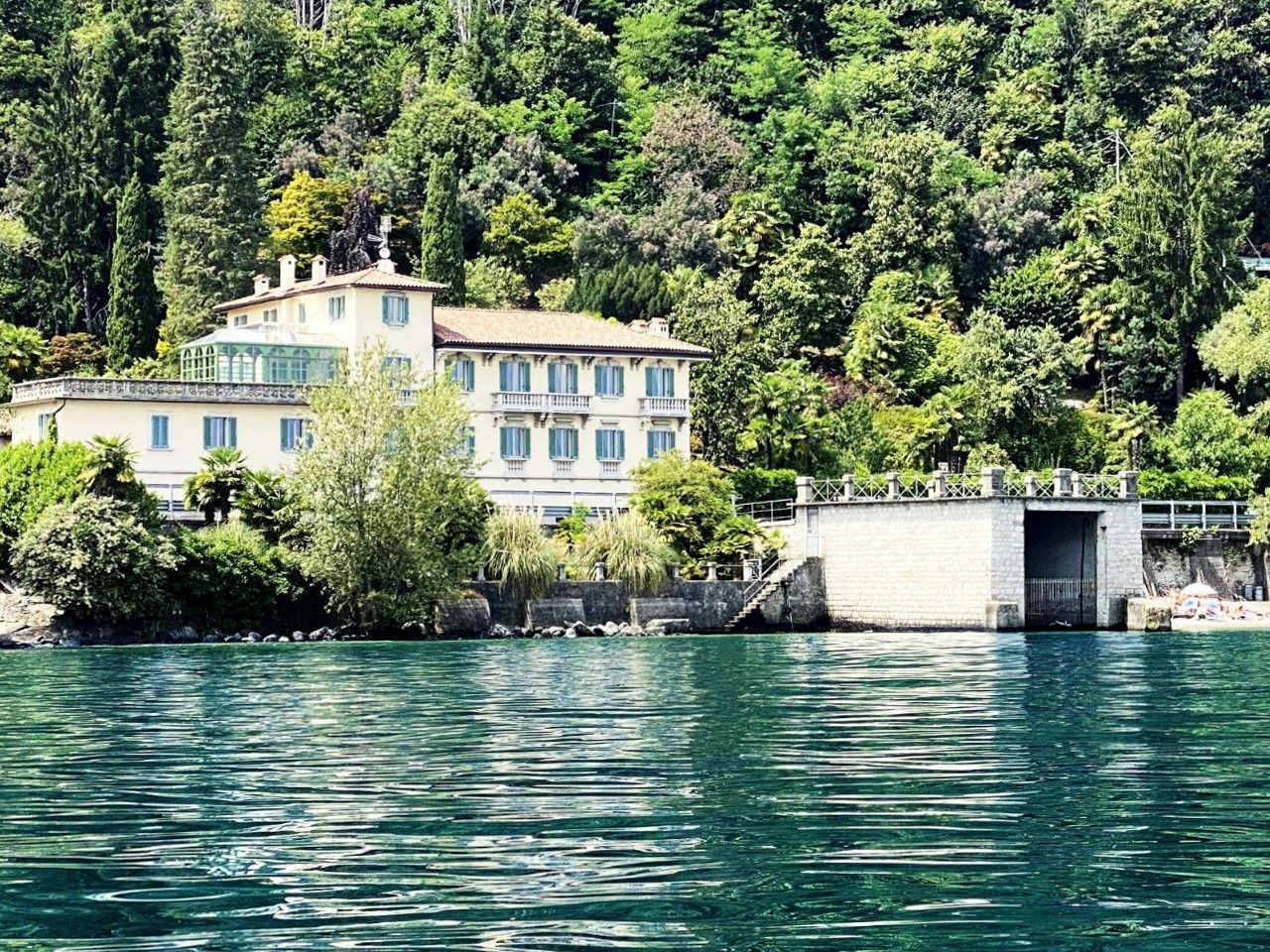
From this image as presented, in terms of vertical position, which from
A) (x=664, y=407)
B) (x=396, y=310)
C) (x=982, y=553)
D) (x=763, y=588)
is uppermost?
(x=396, y=310)

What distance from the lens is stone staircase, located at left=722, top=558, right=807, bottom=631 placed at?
67.6 m

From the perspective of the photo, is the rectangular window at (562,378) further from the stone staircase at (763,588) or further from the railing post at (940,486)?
the railing post at (940,486)

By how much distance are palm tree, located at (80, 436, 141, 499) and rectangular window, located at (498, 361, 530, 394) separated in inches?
745

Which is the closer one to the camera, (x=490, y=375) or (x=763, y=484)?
(x=763, y=484)

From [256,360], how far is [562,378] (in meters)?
10.4

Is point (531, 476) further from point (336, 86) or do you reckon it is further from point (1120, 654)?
point (336, 86)

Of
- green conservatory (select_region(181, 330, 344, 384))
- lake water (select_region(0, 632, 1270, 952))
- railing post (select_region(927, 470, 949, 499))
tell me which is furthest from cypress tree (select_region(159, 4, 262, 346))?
lake water (select_region(0, 632, 1270, 952))

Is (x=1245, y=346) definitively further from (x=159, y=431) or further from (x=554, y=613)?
(x=159, y=431)

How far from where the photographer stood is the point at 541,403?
77.2 m

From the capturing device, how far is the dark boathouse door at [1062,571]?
66375 millimetres

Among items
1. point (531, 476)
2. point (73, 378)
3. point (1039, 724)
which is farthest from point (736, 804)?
point (531, 476)

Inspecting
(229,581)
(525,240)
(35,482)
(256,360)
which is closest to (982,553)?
(229,581)

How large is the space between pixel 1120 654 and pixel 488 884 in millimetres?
34964

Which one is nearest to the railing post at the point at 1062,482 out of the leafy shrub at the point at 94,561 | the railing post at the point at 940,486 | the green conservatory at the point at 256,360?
the railing post at the point at 940,486
